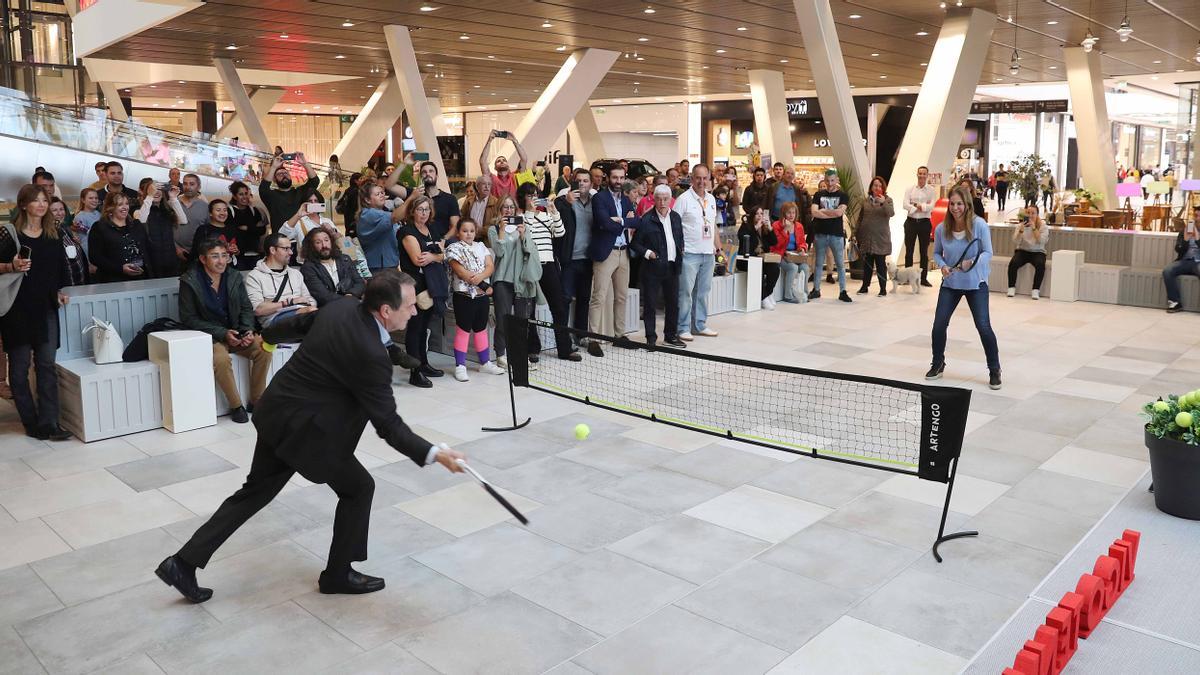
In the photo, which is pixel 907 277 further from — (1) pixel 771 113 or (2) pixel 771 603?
(1) pixel 771 113

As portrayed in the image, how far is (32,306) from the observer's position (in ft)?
23.4

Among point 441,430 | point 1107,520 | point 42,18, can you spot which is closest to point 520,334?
point 441,430

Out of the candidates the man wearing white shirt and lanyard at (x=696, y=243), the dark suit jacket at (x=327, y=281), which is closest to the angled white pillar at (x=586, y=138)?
the man wearing white shirt and lanyard at (x=696, y=243)

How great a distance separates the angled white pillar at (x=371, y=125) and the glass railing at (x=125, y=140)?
715 cm

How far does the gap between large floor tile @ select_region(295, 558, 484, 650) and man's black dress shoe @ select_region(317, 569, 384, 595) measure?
0.03 m

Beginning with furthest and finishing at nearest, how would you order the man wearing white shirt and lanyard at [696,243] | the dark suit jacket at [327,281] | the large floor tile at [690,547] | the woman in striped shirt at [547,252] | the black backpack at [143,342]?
the man wearing white shirt and lanyard at [696,243], the woman in striped shirt at [547,252], the dark suit jacket at [327,281], the black backpack at [143,342], the large floor tile at [690,547]

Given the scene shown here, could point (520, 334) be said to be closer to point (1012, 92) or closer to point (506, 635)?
point (506, 635)

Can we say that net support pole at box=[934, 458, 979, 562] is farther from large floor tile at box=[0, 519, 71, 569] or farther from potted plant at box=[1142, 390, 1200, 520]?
large floor tile at box=[0, 519, 71, 569]

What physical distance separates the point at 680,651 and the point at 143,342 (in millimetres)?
5394

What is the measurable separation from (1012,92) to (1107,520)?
113ft

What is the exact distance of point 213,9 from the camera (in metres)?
16.4

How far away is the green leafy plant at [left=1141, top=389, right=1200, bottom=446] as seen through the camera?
5273 mm

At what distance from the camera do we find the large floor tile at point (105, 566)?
15.6 feet

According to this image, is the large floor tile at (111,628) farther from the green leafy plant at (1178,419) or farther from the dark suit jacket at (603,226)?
the dark suit jacket at (603,226)
